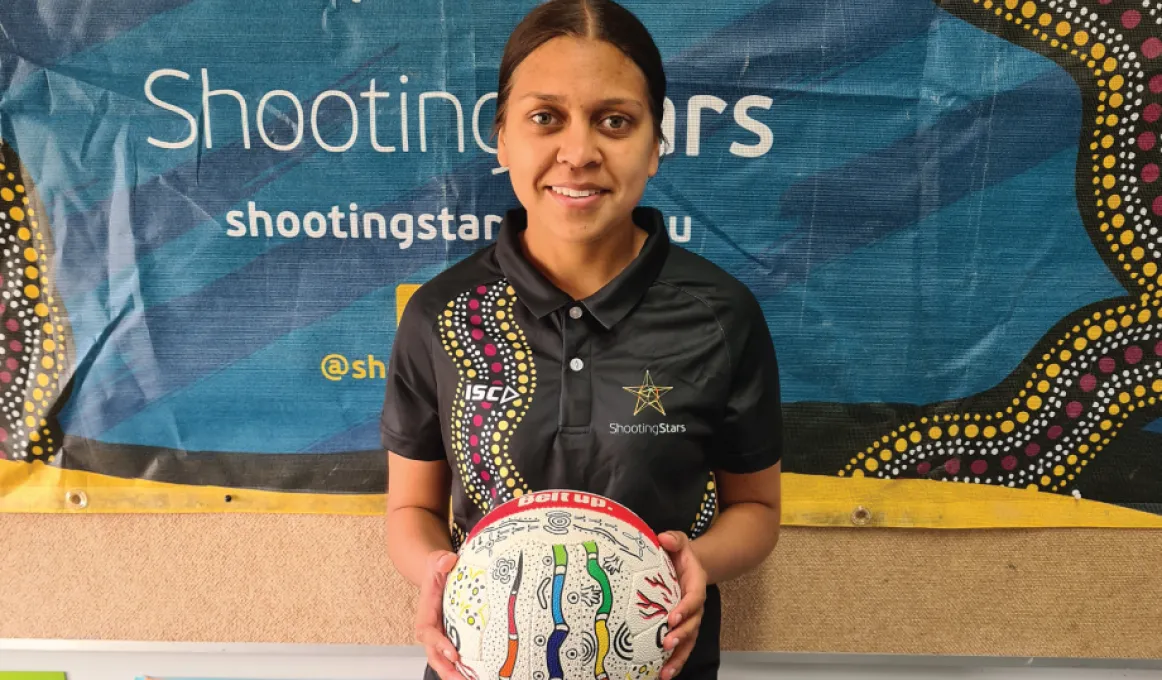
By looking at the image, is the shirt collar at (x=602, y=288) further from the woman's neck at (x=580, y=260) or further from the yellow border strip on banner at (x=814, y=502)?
the yellow border strip on banner at (x=814, y=502)

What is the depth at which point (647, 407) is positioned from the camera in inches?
39.6

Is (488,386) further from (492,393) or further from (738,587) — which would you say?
(738,587)

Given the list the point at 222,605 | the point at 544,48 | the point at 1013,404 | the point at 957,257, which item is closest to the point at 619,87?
the point at 544,48

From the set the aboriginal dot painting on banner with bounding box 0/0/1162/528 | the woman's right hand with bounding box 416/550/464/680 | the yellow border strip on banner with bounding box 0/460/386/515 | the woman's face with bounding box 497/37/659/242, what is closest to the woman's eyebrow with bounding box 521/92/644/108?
the woman's face with bounding box 497/37/659/242

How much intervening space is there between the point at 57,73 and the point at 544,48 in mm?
978

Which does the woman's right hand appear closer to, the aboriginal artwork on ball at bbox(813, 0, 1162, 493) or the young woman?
the young woman

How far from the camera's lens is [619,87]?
938mm

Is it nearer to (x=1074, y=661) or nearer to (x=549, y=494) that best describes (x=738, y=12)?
(x=549, y=494)

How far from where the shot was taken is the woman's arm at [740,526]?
1.05 m

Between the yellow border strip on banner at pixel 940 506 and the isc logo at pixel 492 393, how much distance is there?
68cm

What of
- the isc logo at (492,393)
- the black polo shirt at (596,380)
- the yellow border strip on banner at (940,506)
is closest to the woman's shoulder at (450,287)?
the black polo shirt at (596,380)

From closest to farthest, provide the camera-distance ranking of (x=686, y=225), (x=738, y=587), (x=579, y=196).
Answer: (x=579, y=196)
(x=686, y=225)
(x=738, y=587)

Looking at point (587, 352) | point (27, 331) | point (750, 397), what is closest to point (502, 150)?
point (587, 352)

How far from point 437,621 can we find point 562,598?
0.19m
